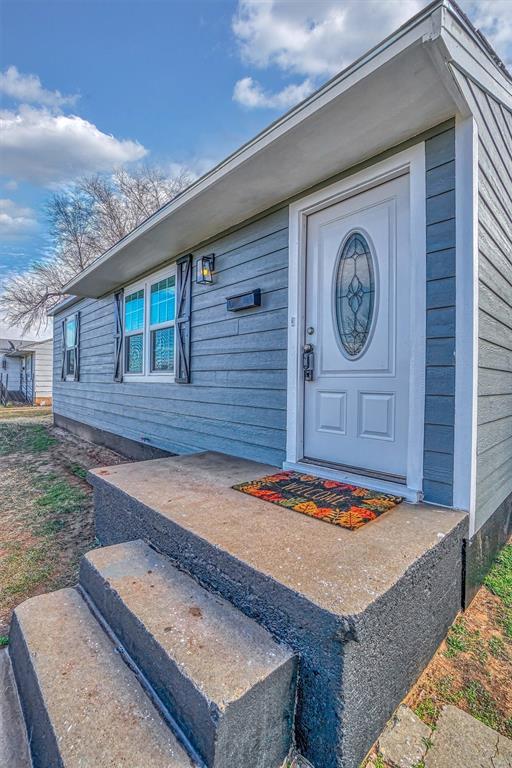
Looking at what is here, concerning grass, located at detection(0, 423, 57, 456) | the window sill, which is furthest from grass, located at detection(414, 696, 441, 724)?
grass, located at detection(0, 423, 57, 456)

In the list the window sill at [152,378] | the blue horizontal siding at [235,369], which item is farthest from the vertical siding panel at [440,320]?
the window sill at [152,378]

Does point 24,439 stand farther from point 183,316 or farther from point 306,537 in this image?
point 306,537

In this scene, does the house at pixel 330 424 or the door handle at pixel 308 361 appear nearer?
the house at pixel 330 424

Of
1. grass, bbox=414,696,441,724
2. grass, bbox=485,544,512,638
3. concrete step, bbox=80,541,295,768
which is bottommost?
grass, bbox=485,544,512,638

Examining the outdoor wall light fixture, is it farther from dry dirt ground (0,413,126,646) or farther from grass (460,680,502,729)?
grass (460,680,502,729)

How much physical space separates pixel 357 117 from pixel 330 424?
1773 mm

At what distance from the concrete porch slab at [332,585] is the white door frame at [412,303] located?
351mm

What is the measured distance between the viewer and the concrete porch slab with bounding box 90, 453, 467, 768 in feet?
3.37

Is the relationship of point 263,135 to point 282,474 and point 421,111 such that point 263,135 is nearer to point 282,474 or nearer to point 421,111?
point 421,111

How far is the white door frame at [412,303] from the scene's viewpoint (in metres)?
1.98

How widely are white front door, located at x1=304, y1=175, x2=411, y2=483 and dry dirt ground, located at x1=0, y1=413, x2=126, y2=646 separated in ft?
5.94

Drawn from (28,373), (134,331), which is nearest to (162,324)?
(134,331)

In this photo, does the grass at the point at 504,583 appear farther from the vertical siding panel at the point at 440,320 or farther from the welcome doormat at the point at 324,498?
the welcome doormat at the point at 324,498

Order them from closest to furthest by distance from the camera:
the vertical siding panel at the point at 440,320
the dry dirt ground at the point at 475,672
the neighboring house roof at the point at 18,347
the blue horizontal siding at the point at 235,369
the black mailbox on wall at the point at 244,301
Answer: the dry dirt ground at the point at 475,672
the vertical siding panel at the point at 440,320
the blue horizontal siding at the point at 235,369
the black mailbox on wall at the point at 244,301
the neighboring house roof at the point at 18,347
